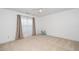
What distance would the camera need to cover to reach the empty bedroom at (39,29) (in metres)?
1.46

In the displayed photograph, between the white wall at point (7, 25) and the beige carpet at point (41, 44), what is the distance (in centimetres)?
14

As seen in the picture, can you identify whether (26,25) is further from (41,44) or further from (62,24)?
(62,24)

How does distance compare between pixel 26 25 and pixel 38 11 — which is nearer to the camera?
pixel 38 11

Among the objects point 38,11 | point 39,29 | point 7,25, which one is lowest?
point 39,29

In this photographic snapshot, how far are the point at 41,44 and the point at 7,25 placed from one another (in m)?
0.88

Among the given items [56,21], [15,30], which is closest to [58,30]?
[56,21]

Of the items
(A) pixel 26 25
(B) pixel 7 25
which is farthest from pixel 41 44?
(B) pixel 7 25

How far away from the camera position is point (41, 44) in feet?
5.21

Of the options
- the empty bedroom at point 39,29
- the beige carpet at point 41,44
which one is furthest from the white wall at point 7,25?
the beige carpet at point 41,44

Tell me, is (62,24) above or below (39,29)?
above

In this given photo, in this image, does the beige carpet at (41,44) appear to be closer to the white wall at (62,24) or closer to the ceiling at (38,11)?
the white wall at (62,24)
